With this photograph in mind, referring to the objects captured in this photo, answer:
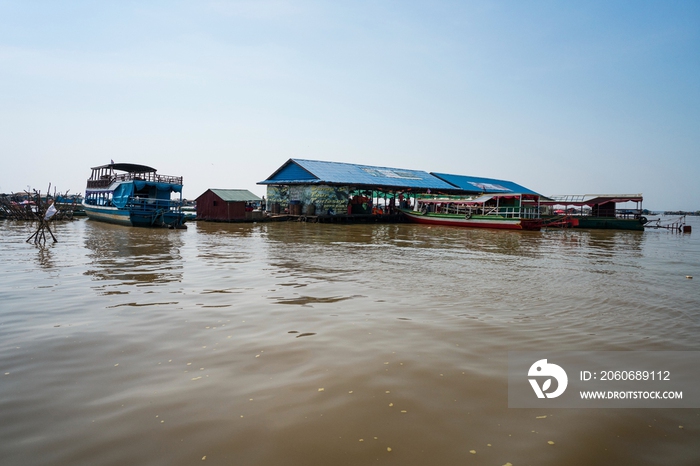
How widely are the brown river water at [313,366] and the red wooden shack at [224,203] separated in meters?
24.9

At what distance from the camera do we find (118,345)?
5.27 m

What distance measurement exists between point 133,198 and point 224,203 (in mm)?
7774

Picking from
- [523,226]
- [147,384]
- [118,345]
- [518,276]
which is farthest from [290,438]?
[523,226]

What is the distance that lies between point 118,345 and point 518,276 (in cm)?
968

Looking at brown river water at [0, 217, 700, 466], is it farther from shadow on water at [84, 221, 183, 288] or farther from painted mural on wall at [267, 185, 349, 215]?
painted mural on wall at [267, 185, 349, 215]

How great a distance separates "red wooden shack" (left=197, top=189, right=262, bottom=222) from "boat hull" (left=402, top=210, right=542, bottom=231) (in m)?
14.9

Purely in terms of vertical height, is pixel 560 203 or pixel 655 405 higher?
pixel 560 203

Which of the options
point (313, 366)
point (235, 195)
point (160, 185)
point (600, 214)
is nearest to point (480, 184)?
point (600, 214)

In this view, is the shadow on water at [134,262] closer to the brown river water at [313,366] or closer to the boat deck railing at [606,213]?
the brown river water at [313,366]

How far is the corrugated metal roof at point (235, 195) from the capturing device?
35688mm

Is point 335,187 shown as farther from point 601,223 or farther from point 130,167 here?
point 601,223

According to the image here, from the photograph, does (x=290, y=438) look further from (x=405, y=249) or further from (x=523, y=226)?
(x=523, y=226)

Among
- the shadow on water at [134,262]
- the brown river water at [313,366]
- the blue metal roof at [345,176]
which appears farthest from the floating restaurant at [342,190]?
the brown river water at [313,366]

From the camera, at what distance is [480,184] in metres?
52.3
